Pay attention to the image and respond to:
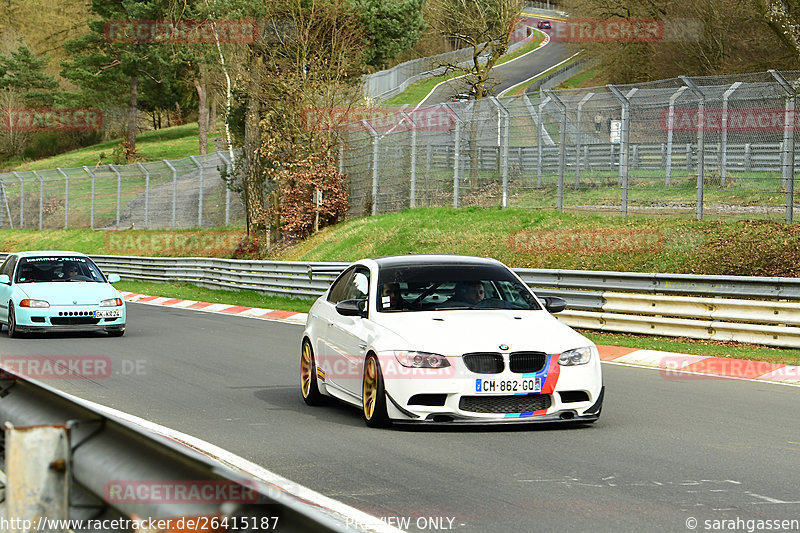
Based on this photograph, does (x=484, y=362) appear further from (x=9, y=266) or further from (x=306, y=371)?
(x=9, y=266)

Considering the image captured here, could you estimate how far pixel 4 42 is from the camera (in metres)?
102

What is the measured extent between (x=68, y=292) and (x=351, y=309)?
10.1 metres

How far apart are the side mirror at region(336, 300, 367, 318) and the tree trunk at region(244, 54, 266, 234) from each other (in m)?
27.6

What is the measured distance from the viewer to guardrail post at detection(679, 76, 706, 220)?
2152cm

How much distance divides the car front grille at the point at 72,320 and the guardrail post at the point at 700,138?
1155 centimetres

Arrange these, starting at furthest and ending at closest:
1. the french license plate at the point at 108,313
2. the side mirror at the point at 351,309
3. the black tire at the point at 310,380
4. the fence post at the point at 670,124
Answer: the fence post at the point at 670,124 → the french license plate at the point at 108,313 → the black tire at the point at 310,380 → the side mirror at the point at 351,309

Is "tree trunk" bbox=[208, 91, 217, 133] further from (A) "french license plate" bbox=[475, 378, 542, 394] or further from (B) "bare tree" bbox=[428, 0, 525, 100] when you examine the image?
(A) "french license plate" bbox=[475, 378, 542, 394]

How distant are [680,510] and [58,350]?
1224 cm

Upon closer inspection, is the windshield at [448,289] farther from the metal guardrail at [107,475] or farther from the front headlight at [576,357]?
the metal guardrail at [107,475]

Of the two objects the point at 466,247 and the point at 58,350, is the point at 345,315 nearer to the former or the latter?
the point at 58,350

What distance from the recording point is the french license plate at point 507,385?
8836 mm

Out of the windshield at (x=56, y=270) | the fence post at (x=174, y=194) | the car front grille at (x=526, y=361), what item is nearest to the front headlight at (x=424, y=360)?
the car front grille at (x=526, y=361)
